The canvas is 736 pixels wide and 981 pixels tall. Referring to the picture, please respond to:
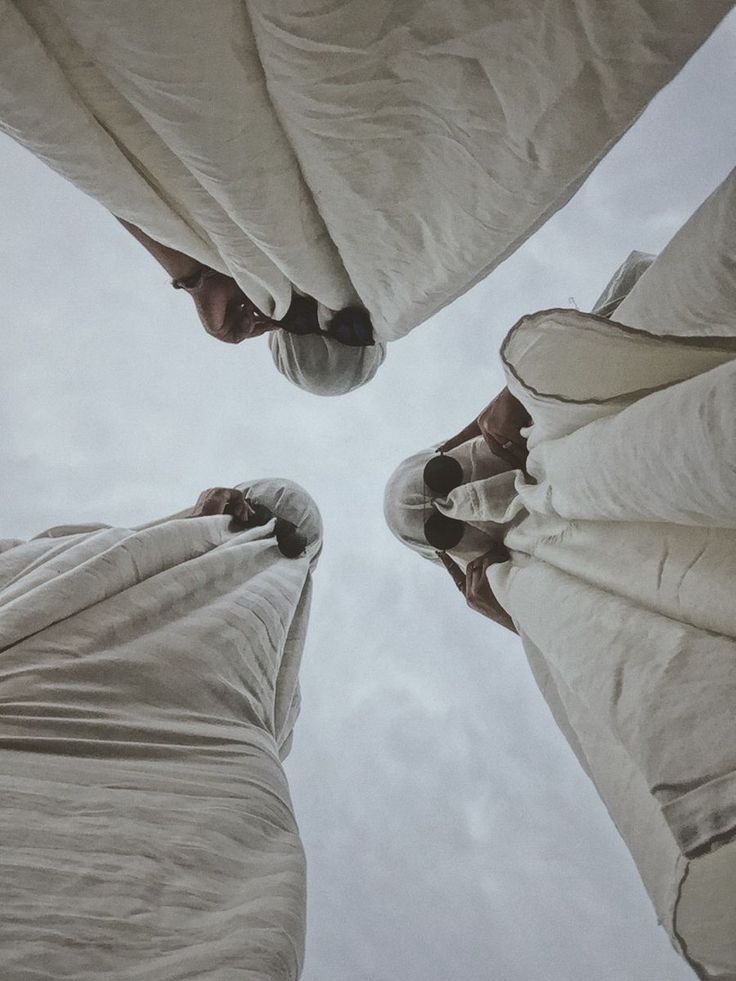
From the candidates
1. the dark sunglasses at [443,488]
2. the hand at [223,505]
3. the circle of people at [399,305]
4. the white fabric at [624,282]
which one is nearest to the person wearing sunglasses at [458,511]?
the dark sunglasses at [443,488]

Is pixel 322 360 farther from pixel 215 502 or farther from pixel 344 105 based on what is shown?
pixel 344 105

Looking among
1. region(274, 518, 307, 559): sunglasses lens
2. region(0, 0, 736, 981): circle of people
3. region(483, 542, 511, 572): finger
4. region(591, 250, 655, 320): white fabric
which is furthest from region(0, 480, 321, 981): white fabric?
region(591, 250, 655, 320): white fabric

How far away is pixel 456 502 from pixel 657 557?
0.48 m

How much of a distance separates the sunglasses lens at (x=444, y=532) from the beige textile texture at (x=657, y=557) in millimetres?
397

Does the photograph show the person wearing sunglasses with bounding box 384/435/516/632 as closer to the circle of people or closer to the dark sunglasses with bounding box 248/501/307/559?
the circle of people

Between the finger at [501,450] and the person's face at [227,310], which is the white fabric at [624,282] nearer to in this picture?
the finger at [501,450]

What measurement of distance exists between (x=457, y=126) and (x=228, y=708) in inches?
26.1

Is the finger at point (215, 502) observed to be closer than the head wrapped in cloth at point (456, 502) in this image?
No

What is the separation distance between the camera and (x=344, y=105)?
53cm

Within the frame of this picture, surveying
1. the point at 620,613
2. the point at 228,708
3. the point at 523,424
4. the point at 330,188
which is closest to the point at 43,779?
the point at 228,708

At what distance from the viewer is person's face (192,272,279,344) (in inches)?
42.9

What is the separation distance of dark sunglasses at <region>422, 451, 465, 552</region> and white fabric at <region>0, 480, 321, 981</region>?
0.32 m

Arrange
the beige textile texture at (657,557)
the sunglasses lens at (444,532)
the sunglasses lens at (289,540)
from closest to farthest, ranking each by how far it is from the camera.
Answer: the beige textile texture at (657,557)
the sunglasses lens at (444,532)
the sunglasses lens at (289,540)

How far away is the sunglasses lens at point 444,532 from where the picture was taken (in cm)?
112
